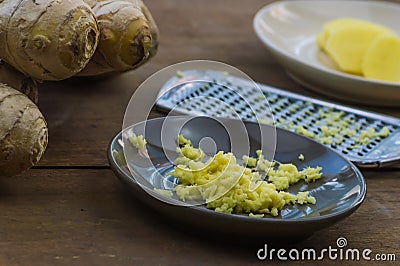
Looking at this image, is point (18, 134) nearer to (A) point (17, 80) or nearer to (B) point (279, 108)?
(A) point (17, 80)

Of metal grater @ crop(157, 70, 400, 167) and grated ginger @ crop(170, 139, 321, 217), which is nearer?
grated ginger @ crop(170, 139, 321, 217)

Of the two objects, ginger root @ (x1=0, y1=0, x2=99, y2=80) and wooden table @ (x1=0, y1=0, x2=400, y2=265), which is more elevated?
ginger root @ (x1=0, y1=0, x2=99, y2=80)

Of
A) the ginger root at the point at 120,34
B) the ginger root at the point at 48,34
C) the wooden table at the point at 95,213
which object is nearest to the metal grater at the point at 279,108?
the wooden table at the point at 95,213

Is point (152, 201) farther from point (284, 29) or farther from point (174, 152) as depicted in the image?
point (284, 29)

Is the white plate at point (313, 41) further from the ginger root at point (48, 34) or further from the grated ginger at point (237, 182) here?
the ginger root at point (48, 34)

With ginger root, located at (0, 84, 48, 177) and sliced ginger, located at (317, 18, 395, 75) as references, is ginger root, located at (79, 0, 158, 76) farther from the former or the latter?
sliced ginger, located at (317, 18, 395, 75)

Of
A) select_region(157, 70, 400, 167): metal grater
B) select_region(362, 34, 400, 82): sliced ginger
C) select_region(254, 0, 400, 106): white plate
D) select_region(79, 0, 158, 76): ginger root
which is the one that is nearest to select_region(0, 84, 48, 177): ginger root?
select_region(79, 0, 158, 76): ginger root

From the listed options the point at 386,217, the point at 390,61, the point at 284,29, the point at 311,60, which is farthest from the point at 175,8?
the point at 386,217

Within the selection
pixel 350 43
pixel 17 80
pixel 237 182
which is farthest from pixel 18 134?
pixel 350 43
